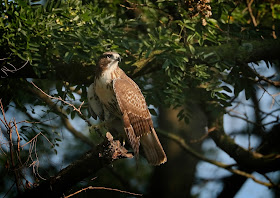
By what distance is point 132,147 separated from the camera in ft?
13.1

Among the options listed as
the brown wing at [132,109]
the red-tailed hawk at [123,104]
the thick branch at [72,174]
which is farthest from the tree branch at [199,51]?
the thick branch at [72,174]

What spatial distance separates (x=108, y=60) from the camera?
169 inches

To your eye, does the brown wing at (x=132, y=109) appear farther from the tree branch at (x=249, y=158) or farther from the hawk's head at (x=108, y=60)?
the tree branch at (x=249, y=158)

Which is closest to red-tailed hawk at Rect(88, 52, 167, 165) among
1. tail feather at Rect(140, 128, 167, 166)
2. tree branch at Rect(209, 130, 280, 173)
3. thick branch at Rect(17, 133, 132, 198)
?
tail feather at Rect(140, 128, 167, 166)

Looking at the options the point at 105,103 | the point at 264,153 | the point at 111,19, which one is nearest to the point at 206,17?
the point at 111,19

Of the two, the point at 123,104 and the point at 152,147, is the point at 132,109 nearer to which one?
the point at 123,104

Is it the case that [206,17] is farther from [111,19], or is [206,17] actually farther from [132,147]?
[132,147]

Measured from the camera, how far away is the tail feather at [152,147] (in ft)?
14.1

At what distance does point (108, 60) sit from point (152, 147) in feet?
3.13

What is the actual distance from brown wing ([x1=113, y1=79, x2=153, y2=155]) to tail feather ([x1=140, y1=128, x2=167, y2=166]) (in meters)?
0.08

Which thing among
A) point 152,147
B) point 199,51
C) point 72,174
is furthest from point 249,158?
point 72,174

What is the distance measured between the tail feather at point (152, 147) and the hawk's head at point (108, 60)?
77cm

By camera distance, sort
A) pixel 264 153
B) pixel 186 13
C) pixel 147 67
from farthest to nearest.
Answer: pixel 264 153, pixel 147 67, pixel 186 13

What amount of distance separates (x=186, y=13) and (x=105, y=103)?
4.17ft
